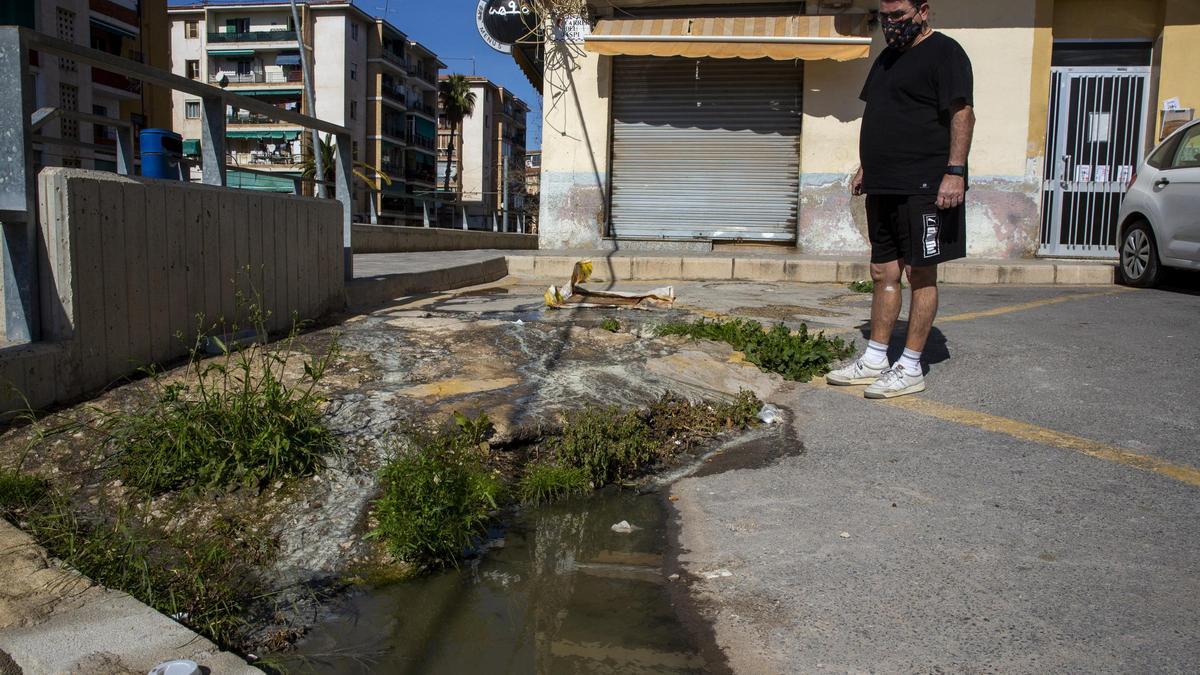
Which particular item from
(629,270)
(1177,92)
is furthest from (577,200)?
(1177,92)

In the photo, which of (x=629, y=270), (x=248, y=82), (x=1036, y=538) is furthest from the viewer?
(x=248, y=82)

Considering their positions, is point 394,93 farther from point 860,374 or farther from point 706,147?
point 860,374

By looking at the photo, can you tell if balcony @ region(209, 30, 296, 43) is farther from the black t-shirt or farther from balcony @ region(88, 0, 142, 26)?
the black t-shirt

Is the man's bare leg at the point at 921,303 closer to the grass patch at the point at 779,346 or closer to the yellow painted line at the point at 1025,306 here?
the grass patch at the point at 779,346

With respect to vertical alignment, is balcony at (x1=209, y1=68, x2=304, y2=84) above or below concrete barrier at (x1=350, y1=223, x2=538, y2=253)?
above

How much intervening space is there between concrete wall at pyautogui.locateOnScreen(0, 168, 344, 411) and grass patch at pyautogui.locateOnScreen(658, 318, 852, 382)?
7.72ft

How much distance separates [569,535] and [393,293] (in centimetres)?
453

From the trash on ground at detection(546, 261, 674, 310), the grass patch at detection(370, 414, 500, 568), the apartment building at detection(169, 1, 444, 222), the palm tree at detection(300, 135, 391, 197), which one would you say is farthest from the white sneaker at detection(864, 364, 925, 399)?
the apartment building at detection(169, 1, 444, 222)

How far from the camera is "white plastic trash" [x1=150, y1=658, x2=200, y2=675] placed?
1.73m

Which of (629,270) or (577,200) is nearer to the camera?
(629,270)

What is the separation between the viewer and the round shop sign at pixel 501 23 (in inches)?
548

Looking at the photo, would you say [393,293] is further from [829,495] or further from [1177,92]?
[1177,92]

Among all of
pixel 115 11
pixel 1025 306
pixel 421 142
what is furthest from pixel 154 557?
pixel 421 142

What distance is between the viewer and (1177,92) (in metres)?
10.4
